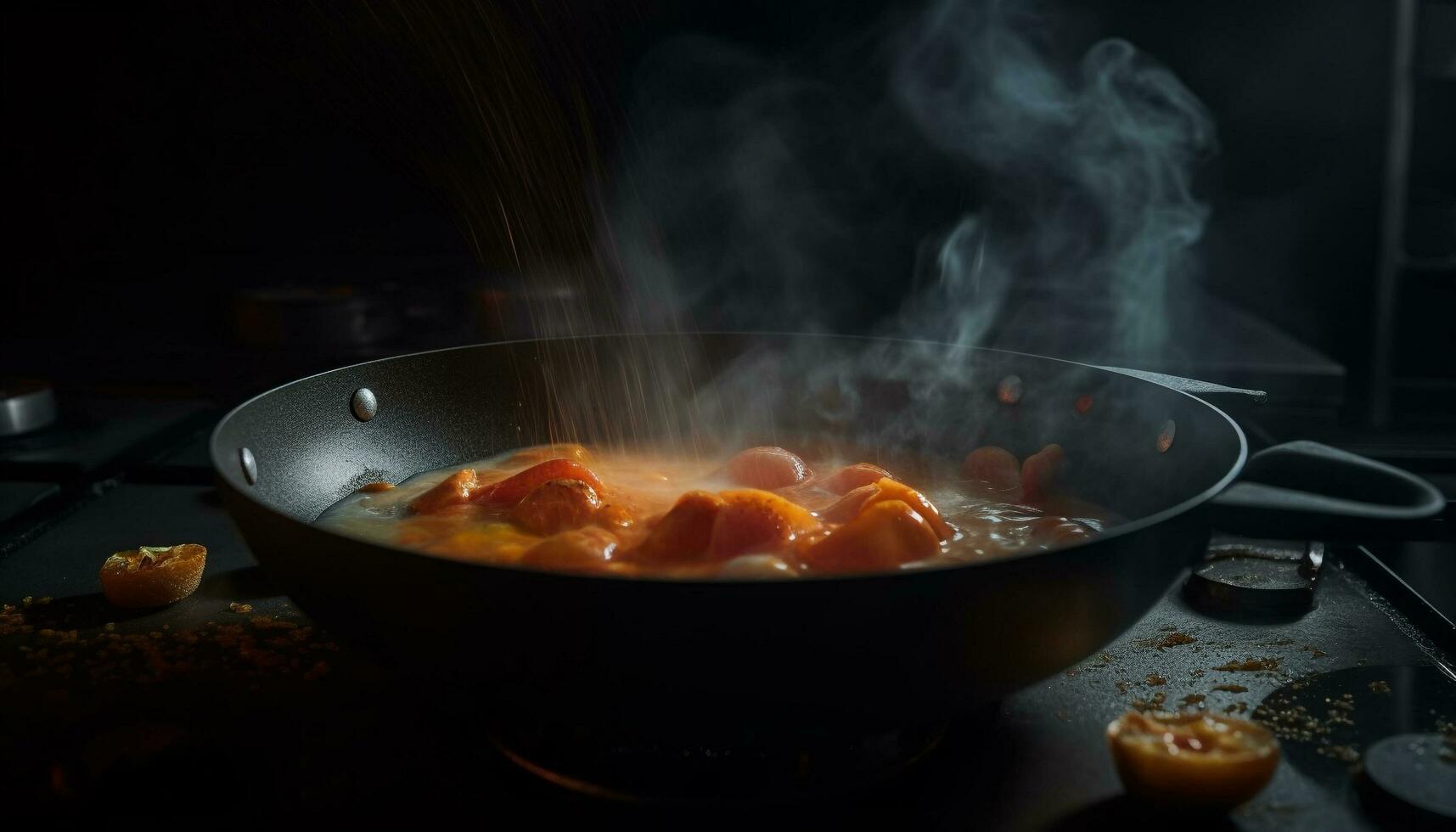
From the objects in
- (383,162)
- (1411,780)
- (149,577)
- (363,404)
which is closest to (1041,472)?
(1411,780)

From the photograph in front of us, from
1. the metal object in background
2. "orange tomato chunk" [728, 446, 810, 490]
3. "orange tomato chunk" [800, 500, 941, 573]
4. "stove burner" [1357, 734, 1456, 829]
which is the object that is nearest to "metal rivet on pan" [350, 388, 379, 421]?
"orange tomato chunk" [728, 446, 810, 490]

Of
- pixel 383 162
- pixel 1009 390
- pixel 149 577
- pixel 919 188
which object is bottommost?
pixel 149 577

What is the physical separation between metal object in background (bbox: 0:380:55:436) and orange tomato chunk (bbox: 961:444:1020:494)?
5.77 feet

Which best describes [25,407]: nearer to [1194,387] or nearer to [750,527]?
[750,527]

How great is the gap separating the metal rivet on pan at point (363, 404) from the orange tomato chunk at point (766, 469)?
1.76 ft

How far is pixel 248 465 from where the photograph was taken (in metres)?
1.31

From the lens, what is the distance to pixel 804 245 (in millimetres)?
2689

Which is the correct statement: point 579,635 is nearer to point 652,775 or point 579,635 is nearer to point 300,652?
point 652,775

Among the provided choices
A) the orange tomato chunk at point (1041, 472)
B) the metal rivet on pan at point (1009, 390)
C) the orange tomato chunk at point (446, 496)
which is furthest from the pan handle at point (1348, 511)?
the orange tomato chunk at point (446, 496)

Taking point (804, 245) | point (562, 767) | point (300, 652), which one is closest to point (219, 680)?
point (300, 652)

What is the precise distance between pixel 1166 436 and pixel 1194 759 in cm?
62

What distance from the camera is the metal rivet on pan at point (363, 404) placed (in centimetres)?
159

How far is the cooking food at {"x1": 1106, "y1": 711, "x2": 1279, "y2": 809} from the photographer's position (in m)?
0.85

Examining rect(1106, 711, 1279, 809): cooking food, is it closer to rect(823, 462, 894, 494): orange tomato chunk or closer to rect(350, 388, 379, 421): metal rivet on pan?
rect(823, 462, 894, 494): orange tomato chunk
